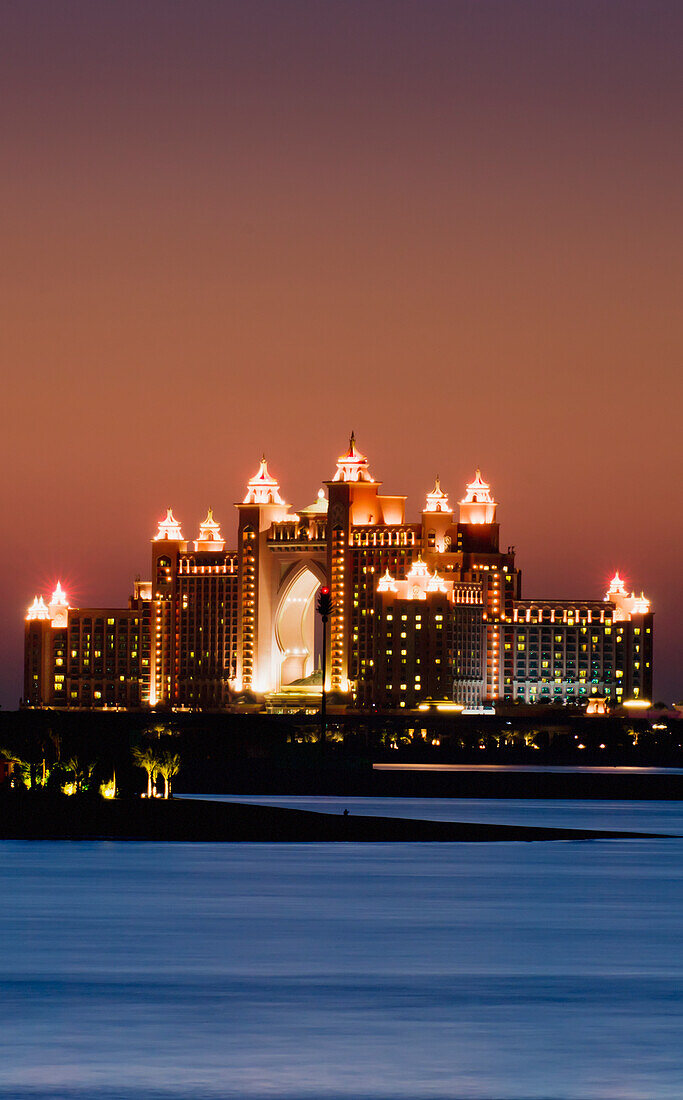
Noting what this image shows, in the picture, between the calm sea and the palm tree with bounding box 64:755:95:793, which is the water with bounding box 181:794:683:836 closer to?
the palm tree with bounding box 64:755:95:793

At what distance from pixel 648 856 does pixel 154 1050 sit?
4458 cm

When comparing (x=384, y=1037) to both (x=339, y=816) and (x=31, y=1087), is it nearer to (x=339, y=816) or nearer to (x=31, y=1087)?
(x=31, y=1087)

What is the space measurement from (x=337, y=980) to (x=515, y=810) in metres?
79.5

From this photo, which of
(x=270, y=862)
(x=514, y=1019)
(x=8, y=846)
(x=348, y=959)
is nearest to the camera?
(x=514, y=1019)

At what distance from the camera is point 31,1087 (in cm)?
2558

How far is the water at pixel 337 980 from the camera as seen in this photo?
26.7 meters

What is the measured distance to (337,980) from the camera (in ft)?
120

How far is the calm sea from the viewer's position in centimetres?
2670

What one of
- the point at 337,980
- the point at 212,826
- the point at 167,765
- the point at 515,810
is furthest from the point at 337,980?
the point at 515,810

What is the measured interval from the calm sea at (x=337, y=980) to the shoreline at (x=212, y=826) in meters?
12.9

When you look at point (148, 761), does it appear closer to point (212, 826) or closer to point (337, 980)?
point (212, 826)

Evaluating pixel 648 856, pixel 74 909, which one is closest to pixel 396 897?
pixel 74 909

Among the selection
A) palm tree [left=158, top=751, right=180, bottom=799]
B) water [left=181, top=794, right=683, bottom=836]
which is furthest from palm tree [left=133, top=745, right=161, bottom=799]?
water [left=181, top=794, right=683, bottom=836]

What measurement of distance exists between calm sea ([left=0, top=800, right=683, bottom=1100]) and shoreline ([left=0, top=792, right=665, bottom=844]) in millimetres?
12928
